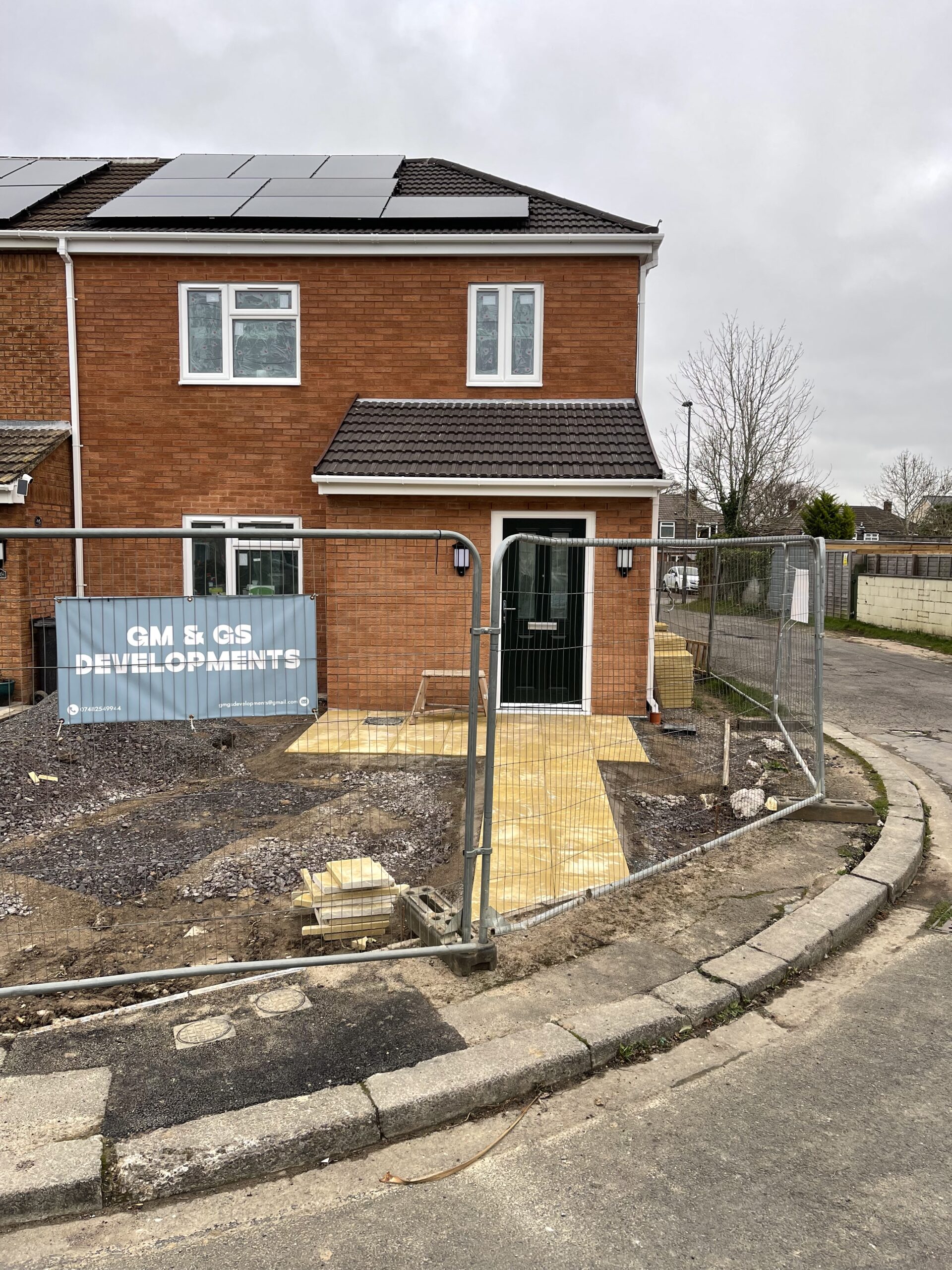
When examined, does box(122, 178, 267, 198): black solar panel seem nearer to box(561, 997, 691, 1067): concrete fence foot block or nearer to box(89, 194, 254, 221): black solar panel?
box(89, 194, 254, 221): black solar panel

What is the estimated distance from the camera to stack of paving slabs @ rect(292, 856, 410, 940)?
4.57 metres

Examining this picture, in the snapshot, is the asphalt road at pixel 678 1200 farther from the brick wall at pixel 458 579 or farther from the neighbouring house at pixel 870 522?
the neighbouring house at pixel 870 522

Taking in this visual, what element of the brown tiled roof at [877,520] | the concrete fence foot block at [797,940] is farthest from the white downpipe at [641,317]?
the brown tiled roof at [877,520]

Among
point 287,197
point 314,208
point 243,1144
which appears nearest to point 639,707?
point 243,1144

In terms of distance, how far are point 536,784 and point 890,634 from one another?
1952 cm

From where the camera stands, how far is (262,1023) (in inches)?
143

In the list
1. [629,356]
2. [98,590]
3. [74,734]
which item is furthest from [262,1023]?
[629,356]

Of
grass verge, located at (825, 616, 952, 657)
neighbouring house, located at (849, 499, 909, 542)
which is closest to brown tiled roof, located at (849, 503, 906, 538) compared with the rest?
neighbouring house, located at (849, 499, 909, 542)

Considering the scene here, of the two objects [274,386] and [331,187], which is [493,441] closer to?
[274,386]

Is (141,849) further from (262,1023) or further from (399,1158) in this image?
(399,1158)

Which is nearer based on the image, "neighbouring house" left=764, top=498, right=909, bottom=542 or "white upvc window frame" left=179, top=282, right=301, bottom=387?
"white upvc window frame" left=179, top=282, right=301, bottom=387

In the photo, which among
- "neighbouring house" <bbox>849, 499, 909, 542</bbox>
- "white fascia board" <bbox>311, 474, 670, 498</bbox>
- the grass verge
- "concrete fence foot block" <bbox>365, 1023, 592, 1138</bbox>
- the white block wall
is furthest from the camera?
"neighbouring house" <bbox>849, 499, 909, 542</bbox>

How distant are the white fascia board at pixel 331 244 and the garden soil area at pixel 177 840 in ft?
23.7

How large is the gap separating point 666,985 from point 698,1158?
1056 mm
